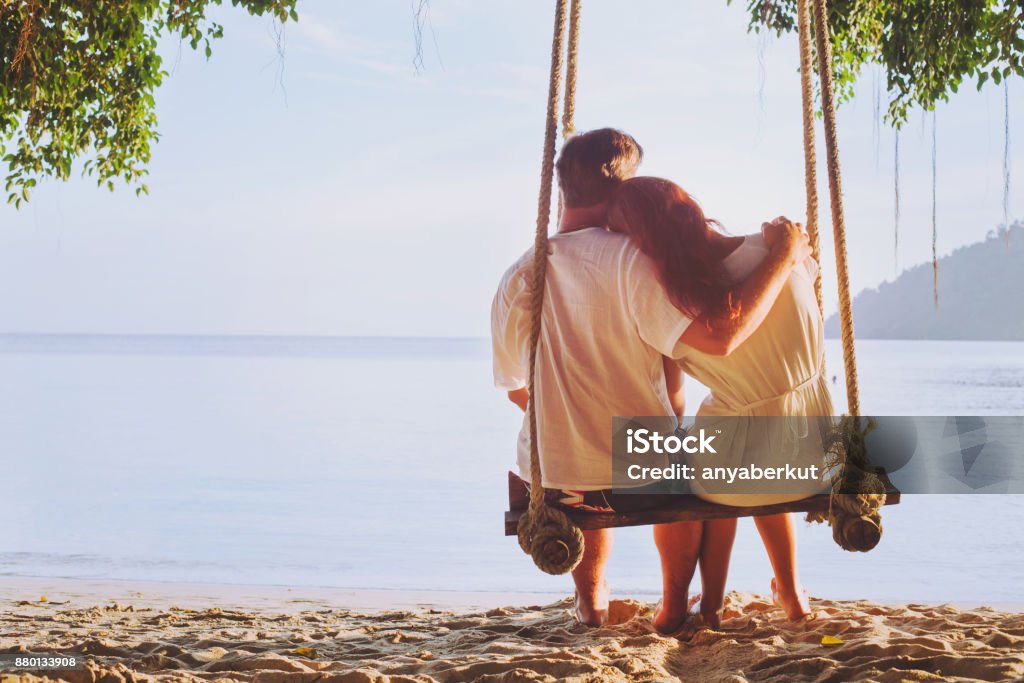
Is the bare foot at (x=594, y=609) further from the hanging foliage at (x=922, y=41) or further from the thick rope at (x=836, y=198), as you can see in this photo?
the hanging foliage at (x=922, y=41)

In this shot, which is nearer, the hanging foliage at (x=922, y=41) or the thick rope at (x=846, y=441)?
the thick rope at (x=846, y=441)

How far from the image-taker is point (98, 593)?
378cm

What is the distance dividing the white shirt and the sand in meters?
0.44

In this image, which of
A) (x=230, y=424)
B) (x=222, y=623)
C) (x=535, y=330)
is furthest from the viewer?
(x=230, y=424)

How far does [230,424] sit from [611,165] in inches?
412

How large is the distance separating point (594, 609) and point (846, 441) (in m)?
0.88

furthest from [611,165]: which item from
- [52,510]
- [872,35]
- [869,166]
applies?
[52,510]

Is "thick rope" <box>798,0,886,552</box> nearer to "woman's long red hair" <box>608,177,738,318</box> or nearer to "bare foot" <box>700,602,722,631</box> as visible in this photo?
"woman's long red hair" <box>608,177,738,318</box>

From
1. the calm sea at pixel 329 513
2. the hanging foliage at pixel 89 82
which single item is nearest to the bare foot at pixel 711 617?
the calm sea at pixel 329 513

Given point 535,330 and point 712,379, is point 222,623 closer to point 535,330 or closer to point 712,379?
point 535,330

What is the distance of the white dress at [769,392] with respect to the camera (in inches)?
82.7

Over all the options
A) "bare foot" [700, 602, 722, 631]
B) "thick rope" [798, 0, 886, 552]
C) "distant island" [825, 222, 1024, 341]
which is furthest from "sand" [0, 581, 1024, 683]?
"distant island" [825, 222, 1024, 341]

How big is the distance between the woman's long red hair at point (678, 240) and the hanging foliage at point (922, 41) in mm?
1728

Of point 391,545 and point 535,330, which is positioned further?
point 391,545
